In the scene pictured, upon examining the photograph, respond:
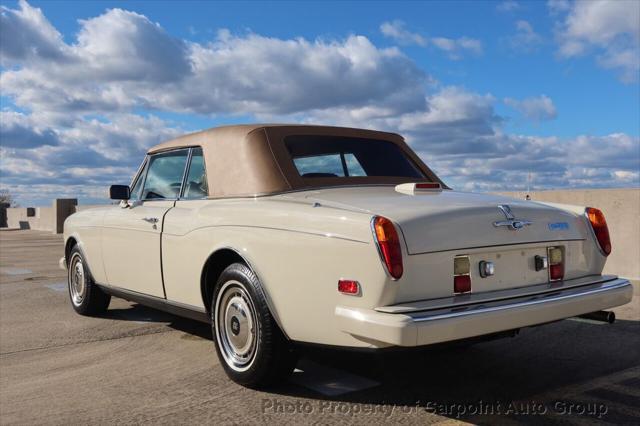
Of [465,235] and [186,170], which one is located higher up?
[186,170]

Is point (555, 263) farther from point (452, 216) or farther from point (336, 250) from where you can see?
point (336, 250)

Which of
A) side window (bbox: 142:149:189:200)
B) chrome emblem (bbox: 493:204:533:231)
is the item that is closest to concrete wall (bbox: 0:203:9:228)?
side window (bbox: 142:149:189:200)

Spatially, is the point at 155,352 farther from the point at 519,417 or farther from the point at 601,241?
the point at 601,241

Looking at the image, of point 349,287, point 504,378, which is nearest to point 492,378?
point 504,378

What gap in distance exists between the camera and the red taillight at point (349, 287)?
9.95 ft

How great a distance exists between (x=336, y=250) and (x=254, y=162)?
121 centimetres

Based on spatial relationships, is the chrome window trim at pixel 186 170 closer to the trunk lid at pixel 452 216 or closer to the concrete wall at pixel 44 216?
the trunk lid at pixel 452 216

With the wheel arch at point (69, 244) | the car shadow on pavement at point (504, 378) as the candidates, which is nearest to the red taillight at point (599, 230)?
the car shadow on pavement at point (504, 378)

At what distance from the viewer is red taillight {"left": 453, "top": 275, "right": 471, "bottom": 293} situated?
3.21 metres

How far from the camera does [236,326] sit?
379cm

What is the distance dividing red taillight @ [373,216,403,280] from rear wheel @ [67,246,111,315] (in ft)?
12.6

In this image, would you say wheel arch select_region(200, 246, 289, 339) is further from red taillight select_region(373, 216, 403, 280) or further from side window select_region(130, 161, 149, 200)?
side window select_region(130, 161, 149, 200)

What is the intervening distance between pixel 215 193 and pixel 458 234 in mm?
1806

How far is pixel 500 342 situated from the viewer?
490 cm
